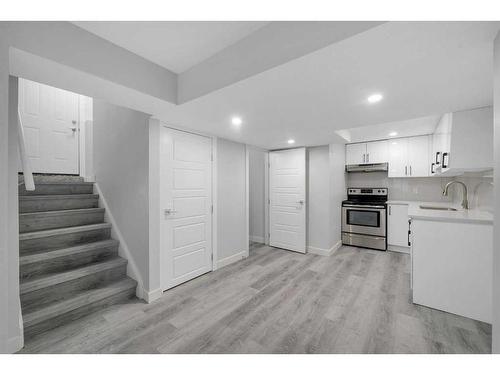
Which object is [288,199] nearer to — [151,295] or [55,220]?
[151,295]

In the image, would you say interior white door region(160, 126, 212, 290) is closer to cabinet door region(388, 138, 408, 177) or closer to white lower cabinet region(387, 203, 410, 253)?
white lower cabinet region(387, 203, 410, 253)

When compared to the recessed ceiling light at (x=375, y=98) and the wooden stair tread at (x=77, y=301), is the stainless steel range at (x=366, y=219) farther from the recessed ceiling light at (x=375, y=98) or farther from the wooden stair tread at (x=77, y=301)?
the wooden stair tread at (x=77, y=301)

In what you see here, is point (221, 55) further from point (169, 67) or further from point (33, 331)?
point (33, 331)

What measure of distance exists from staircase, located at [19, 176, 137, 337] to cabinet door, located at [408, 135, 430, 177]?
15.8 feet

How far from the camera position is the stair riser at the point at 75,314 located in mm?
1780

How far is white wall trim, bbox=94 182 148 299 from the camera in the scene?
243 centimetres

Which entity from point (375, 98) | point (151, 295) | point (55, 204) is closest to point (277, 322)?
point (151, 295)

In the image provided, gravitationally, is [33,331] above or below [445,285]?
below

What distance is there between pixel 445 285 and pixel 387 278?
31.8 inches

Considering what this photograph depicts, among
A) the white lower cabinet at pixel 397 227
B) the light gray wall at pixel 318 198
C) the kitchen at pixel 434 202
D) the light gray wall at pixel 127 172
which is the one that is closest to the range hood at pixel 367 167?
the kitchen at pixel 434 202

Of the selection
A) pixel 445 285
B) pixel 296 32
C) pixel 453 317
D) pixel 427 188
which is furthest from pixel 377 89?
pixel 427 188

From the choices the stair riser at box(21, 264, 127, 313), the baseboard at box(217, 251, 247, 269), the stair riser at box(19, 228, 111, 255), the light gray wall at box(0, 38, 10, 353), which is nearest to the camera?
the light gray wall at box(0, 38, 10, 353)

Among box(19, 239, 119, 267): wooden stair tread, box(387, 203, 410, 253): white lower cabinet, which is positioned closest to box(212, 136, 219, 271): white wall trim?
box(19, 239, 119, 267): wooden stair tread

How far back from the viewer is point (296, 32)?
122 cm
